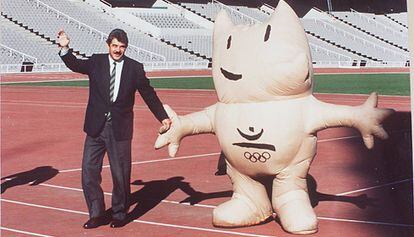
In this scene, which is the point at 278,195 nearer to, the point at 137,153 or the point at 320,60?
the point at 137,153

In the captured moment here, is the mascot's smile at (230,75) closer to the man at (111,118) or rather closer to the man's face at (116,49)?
the man at (111,118)

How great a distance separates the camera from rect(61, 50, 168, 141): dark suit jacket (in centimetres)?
548

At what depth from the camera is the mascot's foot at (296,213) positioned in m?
5.19

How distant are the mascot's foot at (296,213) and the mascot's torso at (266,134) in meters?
0.27

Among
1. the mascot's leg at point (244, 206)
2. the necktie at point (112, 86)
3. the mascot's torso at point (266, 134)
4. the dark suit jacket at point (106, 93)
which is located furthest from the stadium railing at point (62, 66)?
the mascot's torso at point (266, 134)

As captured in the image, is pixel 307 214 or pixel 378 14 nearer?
pixel 307 214

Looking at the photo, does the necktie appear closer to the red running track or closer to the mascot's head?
the mascot's head

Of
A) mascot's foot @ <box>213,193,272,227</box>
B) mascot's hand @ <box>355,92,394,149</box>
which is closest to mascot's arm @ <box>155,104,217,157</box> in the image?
mascot's foot @ <box>213,193,272,227</box>

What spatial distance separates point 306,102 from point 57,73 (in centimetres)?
2980

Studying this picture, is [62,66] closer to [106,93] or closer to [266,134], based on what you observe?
[106,93]

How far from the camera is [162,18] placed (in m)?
44.2

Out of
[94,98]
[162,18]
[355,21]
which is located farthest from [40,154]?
[355,21]

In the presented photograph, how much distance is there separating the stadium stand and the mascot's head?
25290 millimetres

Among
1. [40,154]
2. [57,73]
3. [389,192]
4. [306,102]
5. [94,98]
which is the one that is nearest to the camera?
[306,102]
